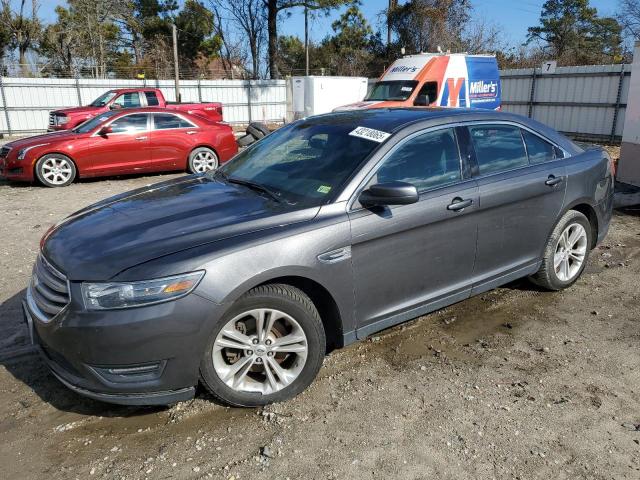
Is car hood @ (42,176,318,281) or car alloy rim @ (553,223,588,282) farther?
car alloy rim @ (553,223,588,282)

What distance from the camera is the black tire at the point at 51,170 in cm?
1012

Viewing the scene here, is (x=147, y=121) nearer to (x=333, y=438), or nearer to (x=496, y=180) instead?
(x=496, y=180)

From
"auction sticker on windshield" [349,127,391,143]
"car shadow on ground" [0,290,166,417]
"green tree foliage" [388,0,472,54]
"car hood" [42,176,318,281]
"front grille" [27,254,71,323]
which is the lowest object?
"car shadow on ground" [0,290,166,417]

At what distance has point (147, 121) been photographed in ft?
36.0

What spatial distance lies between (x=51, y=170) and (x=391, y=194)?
8936mm

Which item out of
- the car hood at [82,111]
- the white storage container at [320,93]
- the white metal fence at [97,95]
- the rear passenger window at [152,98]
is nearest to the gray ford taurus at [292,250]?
the car hood at [82,111]

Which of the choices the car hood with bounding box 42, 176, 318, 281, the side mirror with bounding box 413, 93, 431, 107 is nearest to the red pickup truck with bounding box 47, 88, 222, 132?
the side mirror with bounding box 413, 93, 431, 107

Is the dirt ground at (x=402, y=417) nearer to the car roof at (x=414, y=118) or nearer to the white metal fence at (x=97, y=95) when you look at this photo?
the car roof at (x=414, y=118)

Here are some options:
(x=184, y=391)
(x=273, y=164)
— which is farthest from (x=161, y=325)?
(x=273, y=164)

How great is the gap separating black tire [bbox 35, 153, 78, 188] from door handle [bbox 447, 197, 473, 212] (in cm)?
875

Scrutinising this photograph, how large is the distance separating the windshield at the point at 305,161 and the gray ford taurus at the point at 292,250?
2cm

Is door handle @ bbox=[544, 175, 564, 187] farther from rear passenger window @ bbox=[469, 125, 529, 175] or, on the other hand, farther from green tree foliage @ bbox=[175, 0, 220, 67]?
green tree foliage @ bbox=[175, 0, 220, 67]

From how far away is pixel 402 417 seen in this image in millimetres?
3096

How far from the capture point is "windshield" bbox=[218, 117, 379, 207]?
349 centimetres
